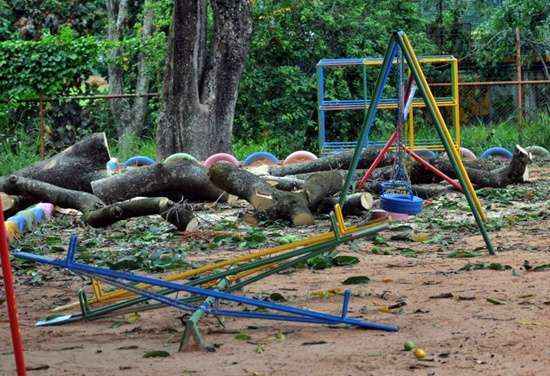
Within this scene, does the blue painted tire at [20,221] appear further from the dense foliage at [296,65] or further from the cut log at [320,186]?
the dense foliage at [296,65]

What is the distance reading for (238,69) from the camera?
16.4m

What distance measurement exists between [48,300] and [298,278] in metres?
1.57

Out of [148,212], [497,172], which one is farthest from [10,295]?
[497,172]

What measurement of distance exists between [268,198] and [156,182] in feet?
4.38

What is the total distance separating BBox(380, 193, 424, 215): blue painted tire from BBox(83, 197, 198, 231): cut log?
74.3 inches

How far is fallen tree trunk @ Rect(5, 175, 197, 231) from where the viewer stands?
915 centimetres

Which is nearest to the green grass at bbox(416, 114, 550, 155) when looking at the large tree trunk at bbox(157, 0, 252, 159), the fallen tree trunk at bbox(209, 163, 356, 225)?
the large tree trunk at bbox(157, 0, 252, 159)

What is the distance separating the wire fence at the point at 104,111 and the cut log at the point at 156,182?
666 cm

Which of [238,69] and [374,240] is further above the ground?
[238,69]

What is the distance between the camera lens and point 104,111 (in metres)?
19.5

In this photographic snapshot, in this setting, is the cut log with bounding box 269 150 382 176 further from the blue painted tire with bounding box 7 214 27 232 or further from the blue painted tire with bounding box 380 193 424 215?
the blue painted tire with bounding box 380 193 424 215

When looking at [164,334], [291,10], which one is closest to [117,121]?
[291,10]

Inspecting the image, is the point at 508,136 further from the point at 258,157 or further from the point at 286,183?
the point at 286,183

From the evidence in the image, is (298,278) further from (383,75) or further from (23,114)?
(23,114)
